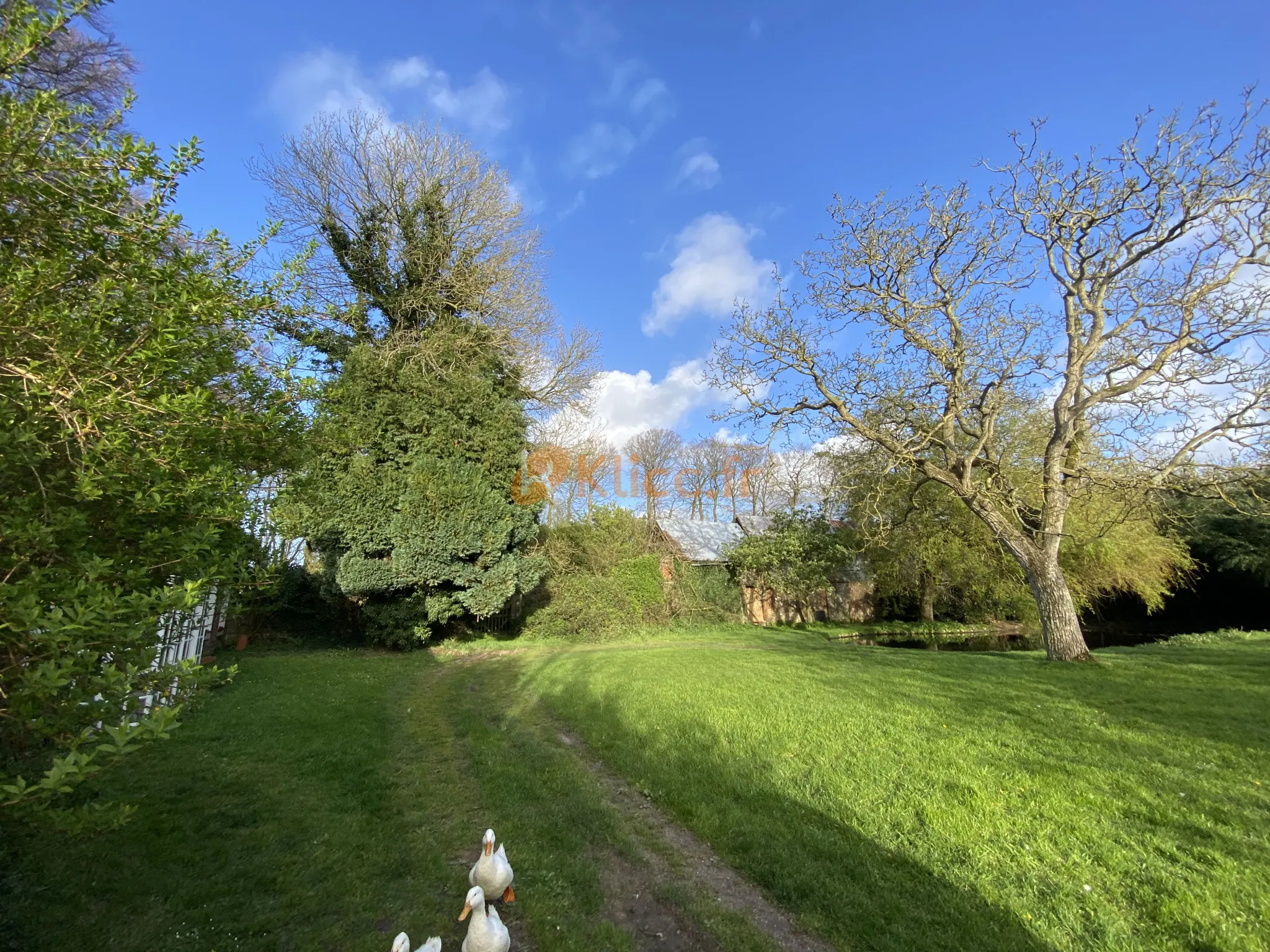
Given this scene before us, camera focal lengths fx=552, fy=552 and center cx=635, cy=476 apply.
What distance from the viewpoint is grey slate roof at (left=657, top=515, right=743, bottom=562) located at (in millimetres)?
23641

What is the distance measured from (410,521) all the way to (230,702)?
6403mm

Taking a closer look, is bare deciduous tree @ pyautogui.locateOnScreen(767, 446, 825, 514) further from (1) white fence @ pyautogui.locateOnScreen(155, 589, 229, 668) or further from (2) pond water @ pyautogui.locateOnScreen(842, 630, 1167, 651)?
(1) white fence @ pyautogui.locateOnScreen(155, 589, 229, 668)

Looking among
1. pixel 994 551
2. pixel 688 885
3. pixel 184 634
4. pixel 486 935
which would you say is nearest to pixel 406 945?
pixel 486 935

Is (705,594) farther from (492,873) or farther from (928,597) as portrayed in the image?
(492,873)

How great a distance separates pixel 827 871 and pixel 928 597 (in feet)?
71.4

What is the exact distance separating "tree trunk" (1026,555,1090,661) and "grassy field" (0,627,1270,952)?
203cm

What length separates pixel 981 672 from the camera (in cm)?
953

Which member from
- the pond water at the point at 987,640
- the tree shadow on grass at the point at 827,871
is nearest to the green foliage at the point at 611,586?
the pond water at the point at 987,640

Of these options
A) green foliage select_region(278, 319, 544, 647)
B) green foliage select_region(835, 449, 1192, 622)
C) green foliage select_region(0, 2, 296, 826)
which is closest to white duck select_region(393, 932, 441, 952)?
green foliage select_region(0, 2, 296, 826)

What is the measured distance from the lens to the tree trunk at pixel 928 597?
71.7ft

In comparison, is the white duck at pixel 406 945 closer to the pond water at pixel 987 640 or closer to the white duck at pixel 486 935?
the white duck at pixel 486 935

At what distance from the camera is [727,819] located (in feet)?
13.5

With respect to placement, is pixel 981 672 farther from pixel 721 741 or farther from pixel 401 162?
pixel 401 162

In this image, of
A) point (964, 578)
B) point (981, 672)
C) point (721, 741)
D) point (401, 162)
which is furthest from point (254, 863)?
point (964, 578)
